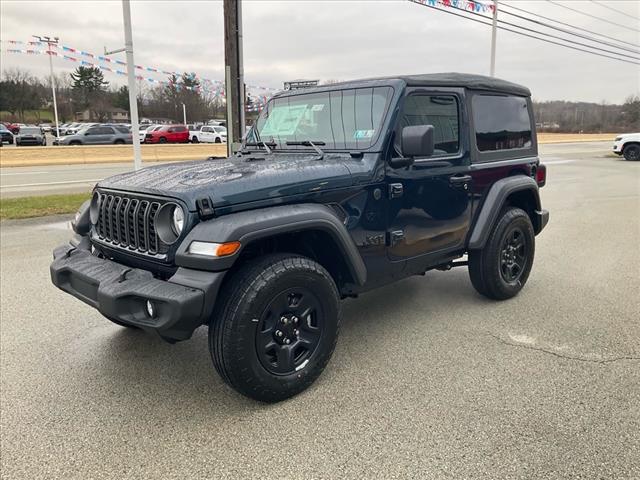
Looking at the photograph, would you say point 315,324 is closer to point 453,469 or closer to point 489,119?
point 453,469

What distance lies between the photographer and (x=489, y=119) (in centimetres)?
438

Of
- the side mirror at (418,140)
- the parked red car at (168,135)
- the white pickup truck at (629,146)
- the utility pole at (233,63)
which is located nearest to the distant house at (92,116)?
the parked red car at (168,135)

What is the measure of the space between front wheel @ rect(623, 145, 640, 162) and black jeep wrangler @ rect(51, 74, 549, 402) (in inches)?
820

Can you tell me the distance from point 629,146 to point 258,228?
2376 cm

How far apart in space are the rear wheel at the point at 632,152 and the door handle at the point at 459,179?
71.0ft

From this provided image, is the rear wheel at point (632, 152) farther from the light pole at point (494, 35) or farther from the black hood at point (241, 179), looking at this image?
the black hood at point (241, 179)

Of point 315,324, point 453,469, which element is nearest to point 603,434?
point 453,469

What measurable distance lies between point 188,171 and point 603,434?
2874mm

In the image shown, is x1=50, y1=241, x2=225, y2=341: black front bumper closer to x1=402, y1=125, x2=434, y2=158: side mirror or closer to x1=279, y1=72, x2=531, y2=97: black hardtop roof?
x1=402, y1=125, x2=434, y2=158: side mirror

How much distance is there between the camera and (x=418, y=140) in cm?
323

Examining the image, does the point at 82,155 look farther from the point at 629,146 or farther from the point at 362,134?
the point at 629,146

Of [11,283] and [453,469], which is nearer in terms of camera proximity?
[453,469]

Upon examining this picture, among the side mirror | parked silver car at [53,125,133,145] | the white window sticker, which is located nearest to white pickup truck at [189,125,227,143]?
parked silver car at [53,125,133,145]

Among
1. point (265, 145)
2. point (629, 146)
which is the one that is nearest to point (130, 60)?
point (265, 145)
